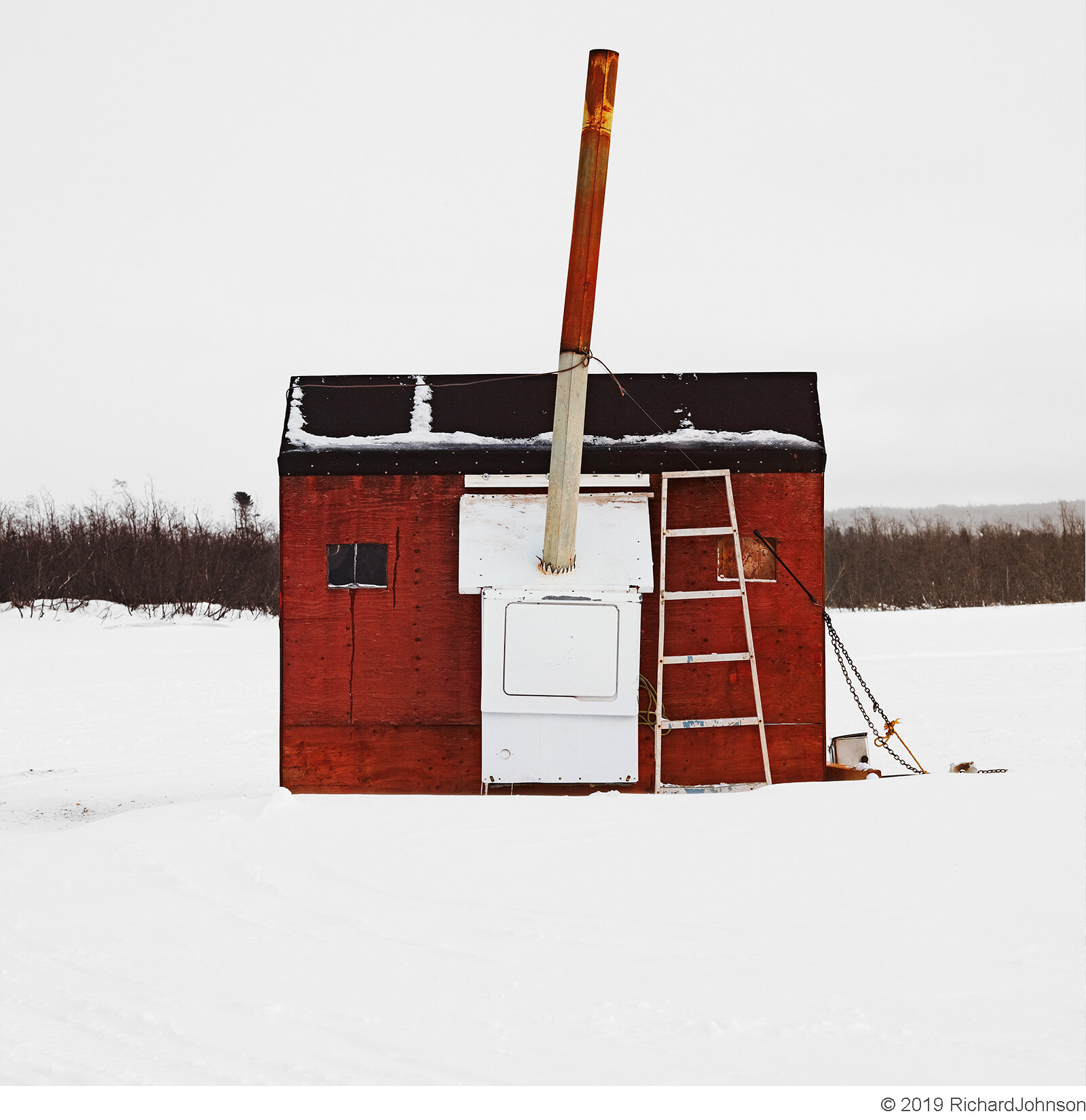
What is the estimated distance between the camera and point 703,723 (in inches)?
326

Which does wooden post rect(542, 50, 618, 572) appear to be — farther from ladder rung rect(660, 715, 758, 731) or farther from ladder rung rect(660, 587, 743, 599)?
ladder rung rect(660, 715, 758, 731)

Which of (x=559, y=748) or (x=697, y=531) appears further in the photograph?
(x=697, y=531)

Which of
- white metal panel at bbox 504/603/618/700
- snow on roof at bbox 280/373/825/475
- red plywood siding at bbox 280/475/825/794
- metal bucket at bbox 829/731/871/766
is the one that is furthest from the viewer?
metal bucket at bbox 829/731/871/766

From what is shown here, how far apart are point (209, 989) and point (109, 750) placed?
9.01m

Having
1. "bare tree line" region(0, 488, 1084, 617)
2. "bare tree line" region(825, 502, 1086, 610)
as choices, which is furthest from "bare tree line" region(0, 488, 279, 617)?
"bare tree line" region(825, 502, 1086, 610)

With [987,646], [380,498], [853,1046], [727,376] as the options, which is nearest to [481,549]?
[380,498]

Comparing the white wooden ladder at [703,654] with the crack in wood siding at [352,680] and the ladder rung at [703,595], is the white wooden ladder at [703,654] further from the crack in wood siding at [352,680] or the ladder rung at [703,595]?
the crack in wood siding at [352,680]

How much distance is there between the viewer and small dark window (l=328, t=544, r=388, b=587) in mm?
8414

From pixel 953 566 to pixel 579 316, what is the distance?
31923 millimetres

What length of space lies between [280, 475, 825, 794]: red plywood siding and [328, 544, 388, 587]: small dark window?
56 millimetres

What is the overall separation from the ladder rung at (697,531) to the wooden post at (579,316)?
817mm

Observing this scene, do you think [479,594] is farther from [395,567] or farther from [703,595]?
[703,595]

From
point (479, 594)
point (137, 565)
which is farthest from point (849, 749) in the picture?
point (137, 565)

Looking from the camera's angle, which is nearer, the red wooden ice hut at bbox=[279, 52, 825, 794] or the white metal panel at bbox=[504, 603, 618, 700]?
the white metal panel at bbox=[504, 603, 618, 700]
